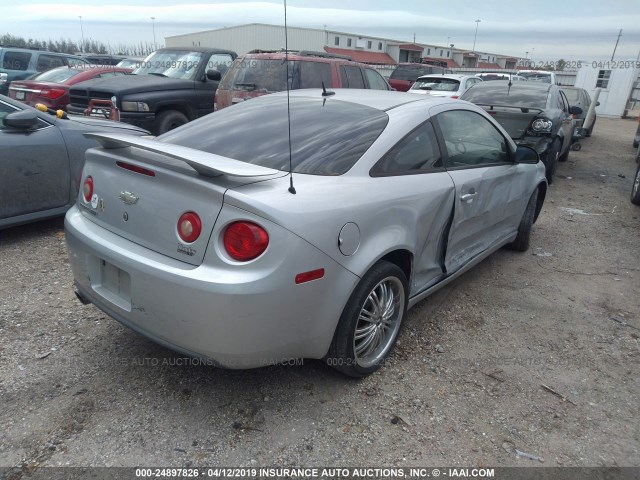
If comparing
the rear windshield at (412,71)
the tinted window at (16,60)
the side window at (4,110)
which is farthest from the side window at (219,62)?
the rear windshield at (412,71)

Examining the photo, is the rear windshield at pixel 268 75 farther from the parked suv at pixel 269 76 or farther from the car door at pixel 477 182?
the car door at pixel 477 182

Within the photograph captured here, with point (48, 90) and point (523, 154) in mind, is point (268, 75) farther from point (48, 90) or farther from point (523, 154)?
point (523, 154)

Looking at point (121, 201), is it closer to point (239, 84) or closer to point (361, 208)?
point (361, 208)

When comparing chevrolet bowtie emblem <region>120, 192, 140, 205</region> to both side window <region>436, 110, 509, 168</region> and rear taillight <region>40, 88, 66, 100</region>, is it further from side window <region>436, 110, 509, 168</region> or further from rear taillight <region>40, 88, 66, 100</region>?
rear taillight <region>40, 88, 66, 100</region>

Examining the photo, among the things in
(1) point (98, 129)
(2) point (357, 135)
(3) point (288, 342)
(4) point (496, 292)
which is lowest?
(4) point (496, 292)

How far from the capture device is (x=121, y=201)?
8.20 ft

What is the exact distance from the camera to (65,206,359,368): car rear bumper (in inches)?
82.8

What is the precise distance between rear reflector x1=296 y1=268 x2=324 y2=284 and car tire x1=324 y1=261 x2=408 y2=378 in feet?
1.10

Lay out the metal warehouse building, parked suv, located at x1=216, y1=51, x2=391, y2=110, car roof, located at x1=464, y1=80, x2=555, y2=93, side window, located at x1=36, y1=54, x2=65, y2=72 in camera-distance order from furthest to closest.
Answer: the metal warehouse building, side window, located at x1=36, y1=54, x2=65, y2=72, car roof, located at x1=464, y1=80, x2=555, y2=93, parked suv, located at x1=216, y1=51, x2=391, y2=110

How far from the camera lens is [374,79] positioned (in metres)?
9.46

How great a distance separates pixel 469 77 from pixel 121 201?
12455 mm

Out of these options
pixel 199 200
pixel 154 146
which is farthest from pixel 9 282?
pixel 199 200

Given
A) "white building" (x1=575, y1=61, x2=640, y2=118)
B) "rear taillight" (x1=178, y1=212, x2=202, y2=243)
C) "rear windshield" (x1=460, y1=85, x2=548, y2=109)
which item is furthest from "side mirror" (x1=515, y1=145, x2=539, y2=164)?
"white building" (x1=575, y1=61, x2=640, y2=118)

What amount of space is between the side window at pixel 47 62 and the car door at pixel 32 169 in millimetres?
11133
